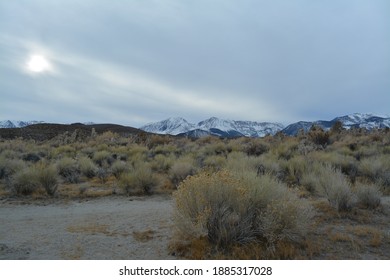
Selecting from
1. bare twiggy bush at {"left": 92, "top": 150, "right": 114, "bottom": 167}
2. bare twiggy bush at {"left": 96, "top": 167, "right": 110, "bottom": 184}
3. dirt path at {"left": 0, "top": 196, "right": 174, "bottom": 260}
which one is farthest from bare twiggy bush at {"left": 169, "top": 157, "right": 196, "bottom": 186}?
bare twiggy bush at {"left": 92, "top": 150, "right": 114, "bottom": 167}

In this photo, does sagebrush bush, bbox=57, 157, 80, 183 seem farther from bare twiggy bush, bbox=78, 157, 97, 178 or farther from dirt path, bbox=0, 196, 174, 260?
dirt path, bbox=0, 196, 174, 260

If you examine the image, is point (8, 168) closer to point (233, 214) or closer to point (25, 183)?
point (25, 183)

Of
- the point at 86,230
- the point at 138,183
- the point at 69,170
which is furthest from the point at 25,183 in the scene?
the point at 86,230

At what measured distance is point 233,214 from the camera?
5945 millimetres

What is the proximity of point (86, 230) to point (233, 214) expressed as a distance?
3.10m

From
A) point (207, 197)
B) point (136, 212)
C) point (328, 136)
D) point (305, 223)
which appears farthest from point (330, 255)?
point (328, 136)

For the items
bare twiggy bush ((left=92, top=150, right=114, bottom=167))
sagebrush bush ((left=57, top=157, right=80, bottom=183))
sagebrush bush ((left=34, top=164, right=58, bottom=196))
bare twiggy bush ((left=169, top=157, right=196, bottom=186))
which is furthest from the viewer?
bare twiggy bush ((left=92, top=150, right=114, bottom=167))

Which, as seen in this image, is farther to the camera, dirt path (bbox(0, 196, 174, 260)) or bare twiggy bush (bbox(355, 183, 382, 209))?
bare twiggy bush (bbox(355, 183, 382, 209))

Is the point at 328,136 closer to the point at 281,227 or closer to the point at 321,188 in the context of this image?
the point at 321,188

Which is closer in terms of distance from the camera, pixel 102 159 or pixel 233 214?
pixel 233 214

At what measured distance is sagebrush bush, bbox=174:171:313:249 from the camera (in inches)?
223

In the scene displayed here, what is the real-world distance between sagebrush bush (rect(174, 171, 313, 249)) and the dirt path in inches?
28.3

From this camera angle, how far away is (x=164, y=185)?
1265 centimetres

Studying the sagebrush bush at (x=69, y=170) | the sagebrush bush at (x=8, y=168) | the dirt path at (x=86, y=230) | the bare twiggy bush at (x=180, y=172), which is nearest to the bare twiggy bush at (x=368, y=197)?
the dirt path at (x=86, y=230)
